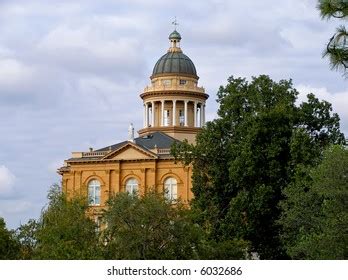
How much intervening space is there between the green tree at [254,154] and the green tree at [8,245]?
43.2 ft

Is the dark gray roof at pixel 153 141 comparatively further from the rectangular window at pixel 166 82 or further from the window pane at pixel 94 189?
the rectangular window at pixel 166 82

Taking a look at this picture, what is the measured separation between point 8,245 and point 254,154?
1978 centimetres

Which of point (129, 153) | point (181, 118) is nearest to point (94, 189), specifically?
point (129, 153)

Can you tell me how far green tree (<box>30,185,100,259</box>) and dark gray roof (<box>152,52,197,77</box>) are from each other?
52014 mm

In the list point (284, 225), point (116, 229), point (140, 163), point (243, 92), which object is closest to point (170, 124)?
point (140, 163)

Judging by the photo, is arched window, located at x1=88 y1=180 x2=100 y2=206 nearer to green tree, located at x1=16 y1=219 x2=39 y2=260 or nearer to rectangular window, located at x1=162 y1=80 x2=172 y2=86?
rectangular window, located at x1=162 y1=80 x2=172 y2=86

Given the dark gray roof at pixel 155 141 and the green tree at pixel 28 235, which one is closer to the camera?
the green tree at pixel 28 235

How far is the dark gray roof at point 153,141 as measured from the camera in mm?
91000

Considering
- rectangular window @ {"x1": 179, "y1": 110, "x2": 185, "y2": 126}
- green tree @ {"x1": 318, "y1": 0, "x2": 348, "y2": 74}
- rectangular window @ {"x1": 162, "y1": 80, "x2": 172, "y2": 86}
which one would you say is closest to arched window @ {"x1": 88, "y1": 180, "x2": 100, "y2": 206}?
rectangular window @ {"x1": 179, "y1": 110, "x2": 185, "y2": 126}

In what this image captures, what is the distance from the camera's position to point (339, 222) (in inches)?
1746

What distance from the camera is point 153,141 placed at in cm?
9388

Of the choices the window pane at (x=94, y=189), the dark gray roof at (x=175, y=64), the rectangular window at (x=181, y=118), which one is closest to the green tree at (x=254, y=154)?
the window pane at (x=94, y=189)

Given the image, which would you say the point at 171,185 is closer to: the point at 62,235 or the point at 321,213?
the point at 321,213
